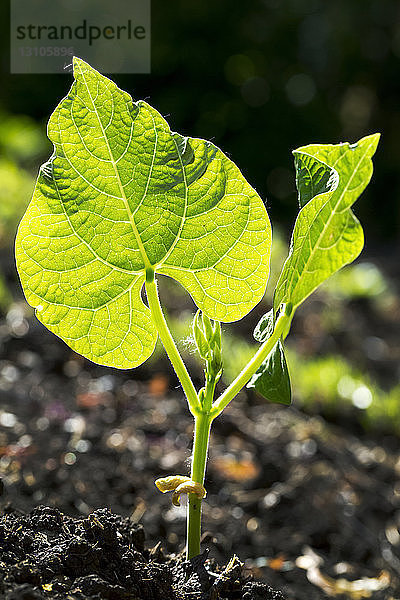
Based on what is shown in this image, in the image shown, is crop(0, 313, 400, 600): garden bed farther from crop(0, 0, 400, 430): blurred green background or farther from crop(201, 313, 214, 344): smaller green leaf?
crop(0, 0, 400, 430): blurred green background

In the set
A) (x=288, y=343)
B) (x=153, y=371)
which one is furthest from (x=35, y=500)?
(x=288, y=343)

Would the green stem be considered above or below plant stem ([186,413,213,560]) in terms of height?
above

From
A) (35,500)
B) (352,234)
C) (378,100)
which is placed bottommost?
(35,500)

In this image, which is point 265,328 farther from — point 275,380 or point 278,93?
point 278,93

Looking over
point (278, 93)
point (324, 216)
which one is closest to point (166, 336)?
point (324, 216)

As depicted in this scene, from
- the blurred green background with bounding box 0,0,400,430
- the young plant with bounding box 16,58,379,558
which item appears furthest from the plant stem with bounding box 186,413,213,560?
the blurred green background with bounding box 0,0,400,430

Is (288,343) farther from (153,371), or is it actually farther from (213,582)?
(213,582)
